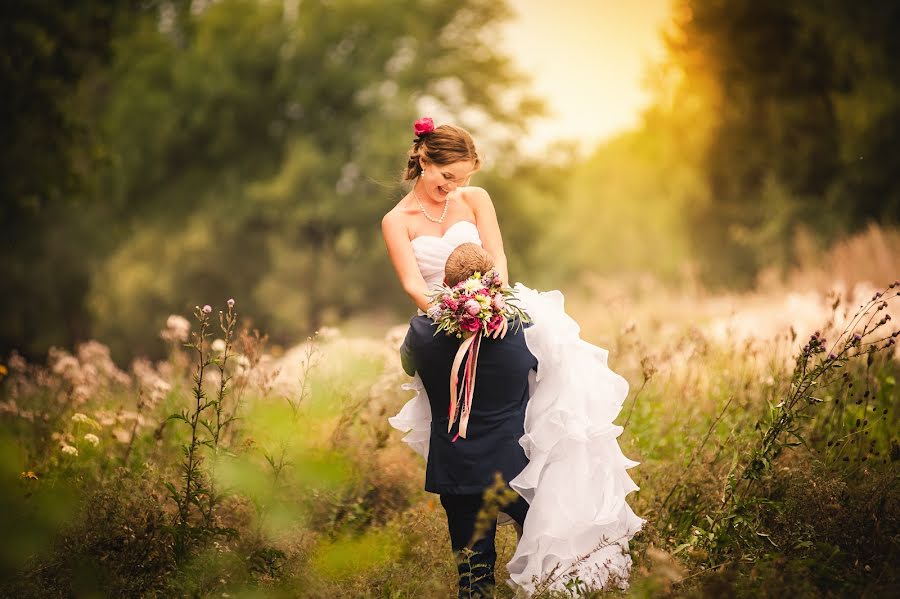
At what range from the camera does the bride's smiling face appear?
4.37 m

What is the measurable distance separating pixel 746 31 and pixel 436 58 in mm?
12245

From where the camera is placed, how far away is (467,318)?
147 inches

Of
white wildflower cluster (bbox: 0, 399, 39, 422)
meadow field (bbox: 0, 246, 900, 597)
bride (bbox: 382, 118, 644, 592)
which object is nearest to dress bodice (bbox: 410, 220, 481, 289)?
bride (bbox: 382, 118, 644, 592)

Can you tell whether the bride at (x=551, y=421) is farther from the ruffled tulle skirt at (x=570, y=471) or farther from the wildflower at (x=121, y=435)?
the wildflower at (x=121, y=435)

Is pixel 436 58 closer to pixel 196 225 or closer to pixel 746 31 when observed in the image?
pixel 196 225

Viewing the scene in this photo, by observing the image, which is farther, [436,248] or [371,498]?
[371,498]

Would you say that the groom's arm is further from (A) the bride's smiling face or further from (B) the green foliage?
(B) the green foliage

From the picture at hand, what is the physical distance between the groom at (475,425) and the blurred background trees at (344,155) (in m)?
13.2

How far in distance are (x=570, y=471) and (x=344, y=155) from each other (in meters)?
22.7

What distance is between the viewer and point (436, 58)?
89.6 feet

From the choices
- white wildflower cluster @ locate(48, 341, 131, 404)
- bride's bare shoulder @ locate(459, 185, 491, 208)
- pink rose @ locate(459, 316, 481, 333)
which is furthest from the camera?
white wildflower cluster @ locate(48, 341, 131, 404)

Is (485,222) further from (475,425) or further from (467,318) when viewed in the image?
(475,425)

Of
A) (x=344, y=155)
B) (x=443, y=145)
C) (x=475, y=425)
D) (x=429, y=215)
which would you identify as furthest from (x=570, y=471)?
(x=344, y=155)

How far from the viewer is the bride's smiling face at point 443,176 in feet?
14.3
